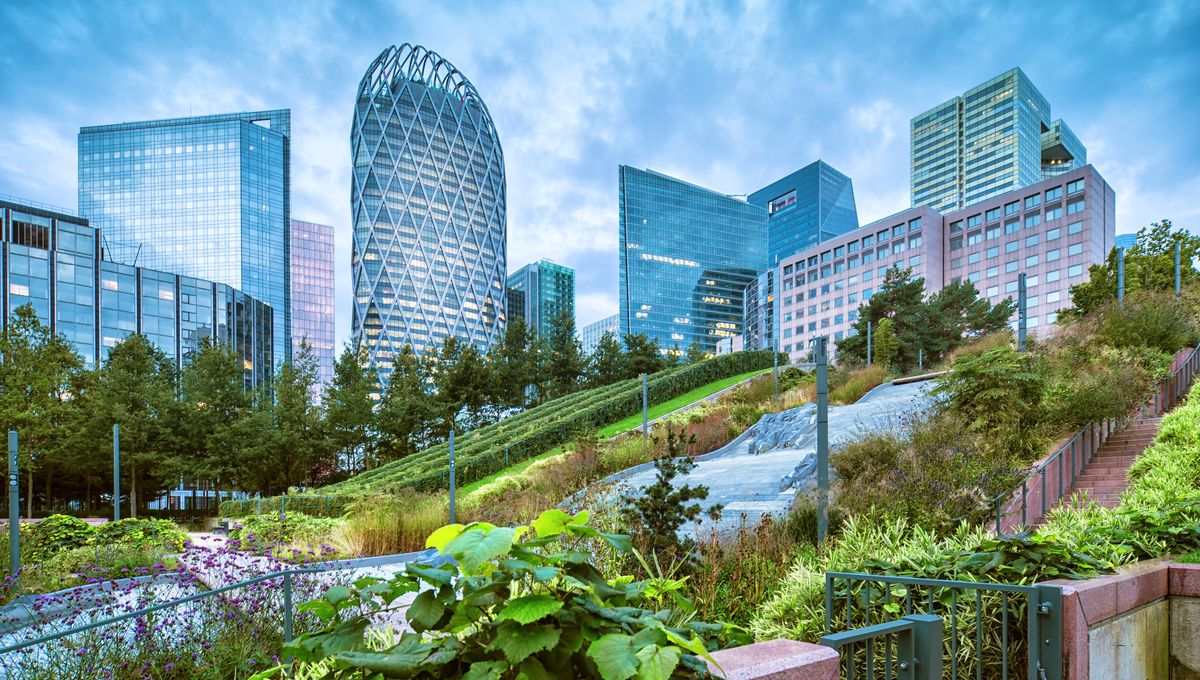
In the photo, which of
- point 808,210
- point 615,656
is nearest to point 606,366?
point 615,656

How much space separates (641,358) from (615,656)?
128 ft

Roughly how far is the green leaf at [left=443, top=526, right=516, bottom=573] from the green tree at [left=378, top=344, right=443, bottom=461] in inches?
1349

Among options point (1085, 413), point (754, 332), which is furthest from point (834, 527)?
point (754, 332)

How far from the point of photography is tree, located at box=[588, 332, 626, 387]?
136ft

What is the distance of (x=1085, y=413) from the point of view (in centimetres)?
996

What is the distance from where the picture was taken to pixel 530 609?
1.23 meters

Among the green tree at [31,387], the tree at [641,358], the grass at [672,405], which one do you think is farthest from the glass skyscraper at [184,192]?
the grass at [672,405]

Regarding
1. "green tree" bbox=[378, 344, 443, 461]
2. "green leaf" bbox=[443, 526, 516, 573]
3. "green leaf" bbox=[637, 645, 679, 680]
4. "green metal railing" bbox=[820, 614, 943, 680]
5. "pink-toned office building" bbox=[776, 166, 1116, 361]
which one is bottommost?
"green tree" bbox=[378, 344, 443, 461]

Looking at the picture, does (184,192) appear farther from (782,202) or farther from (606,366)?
(782,202)

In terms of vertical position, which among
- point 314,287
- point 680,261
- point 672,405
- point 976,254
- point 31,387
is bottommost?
point 672,405

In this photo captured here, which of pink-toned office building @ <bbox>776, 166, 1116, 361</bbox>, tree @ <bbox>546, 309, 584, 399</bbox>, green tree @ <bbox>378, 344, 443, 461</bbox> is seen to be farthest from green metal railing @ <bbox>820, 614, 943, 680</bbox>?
pink-toned office building @ <bbox>776, 166, 1116, 361</bbox>

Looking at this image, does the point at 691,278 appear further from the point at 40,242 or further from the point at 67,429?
the point at 67,429

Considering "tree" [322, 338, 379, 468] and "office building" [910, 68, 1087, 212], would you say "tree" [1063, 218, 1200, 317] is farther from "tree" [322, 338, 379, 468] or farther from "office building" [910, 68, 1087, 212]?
"office building" [910, 68, 1087, 212]

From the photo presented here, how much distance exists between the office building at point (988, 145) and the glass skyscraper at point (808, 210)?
19.8 meters
